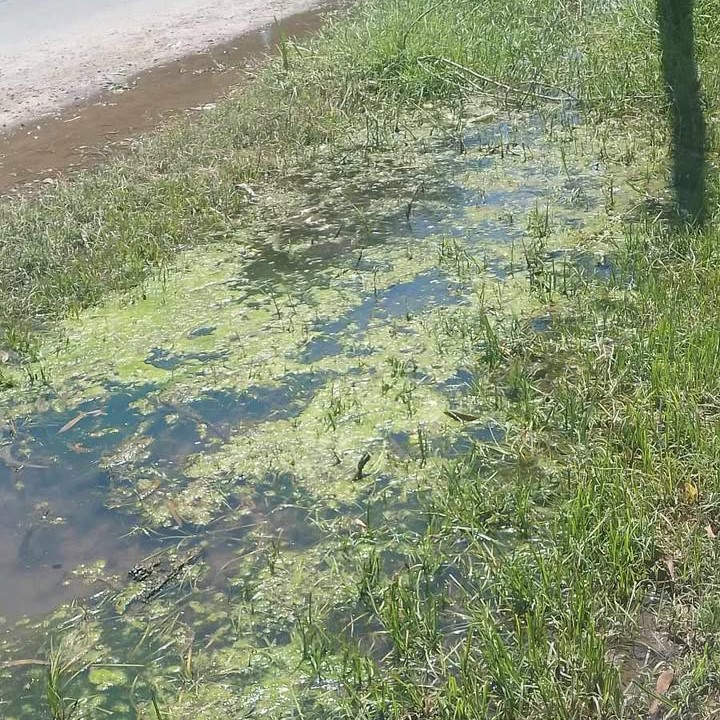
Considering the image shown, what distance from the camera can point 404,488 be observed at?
8.61 feet

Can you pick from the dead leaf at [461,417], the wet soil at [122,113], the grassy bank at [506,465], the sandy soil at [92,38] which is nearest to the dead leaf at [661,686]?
the grassy bank at [506,465]

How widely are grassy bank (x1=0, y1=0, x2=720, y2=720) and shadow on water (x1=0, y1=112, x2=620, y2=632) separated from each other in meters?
0.08

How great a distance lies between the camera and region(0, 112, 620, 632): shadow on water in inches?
102

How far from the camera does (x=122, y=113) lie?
6500 mm

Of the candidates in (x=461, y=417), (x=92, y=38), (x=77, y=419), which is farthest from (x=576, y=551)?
(x=92, y=38)

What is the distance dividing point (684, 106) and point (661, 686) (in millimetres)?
3526

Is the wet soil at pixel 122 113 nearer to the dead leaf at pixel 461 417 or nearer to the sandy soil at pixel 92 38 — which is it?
the sandy soil at pixel 92 38

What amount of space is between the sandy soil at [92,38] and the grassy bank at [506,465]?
232 centimetres

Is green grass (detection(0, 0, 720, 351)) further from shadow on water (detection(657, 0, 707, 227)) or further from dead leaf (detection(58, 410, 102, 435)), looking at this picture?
dead leaf (detection(58, 410, 102, 435))

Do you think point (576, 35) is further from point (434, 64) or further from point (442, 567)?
point (442, 567)

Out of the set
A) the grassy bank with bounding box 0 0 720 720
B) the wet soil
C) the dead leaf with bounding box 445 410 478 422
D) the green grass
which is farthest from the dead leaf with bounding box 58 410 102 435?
the wet soil

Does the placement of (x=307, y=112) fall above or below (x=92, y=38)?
below

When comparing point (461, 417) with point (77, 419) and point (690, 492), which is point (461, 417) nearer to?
point (690, 492)

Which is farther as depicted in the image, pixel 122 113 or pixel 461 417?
pixel 122 113
